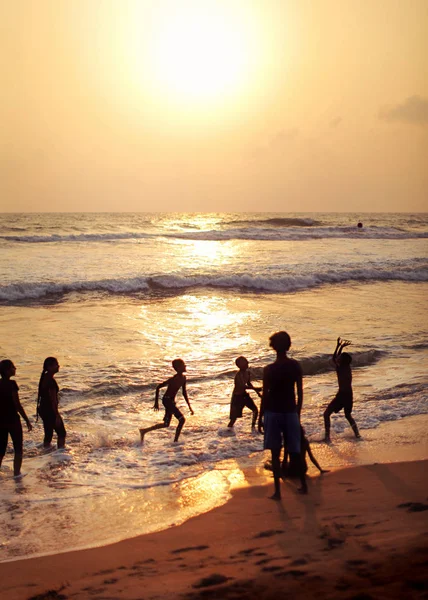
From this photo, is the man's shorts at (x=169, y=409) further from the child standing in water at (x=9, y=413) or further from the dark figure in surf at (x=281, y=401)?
the dark figure in surf at (x=281, y=401)

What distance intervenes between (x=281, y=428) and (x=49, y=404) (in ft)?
12.1

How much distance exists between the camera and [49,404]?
8.52m

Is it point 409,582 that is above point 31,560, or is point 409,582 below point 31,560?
above

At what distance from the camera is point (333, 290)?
2656cm

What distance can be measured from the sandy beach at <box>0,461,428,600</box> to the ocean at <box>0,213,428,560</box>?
473 mm

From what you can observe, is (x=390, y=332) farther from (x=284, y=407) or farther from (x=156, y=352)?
(x=284, y=407)

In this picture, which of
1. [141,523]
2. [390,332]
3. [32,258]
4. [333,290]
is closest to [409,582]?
[141,523]

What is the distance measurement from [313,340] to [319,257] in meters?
22.3

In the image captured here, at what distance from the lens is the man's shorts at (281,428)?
20.5 ft

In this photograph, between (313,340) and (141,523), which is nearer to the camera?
(141,523)

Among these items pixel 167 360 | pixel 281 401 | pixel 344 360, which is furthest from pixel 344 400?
pixel 167 360

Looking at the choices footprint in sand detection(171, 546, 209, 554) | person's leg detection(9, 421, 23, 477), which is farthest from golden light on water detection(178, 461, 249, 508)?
person's leg detection(9, 421, 23, 477)

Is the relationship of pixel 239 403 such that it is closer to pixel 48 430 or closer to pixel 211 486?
pixel 211 486

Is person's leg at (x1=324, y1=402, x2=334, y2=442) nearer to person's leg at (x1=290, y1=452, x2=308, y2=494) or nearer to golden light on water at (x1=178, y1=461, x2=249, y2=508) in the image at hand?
golden light on water at (x1=178, y1=461, x2=249, y2=508)
